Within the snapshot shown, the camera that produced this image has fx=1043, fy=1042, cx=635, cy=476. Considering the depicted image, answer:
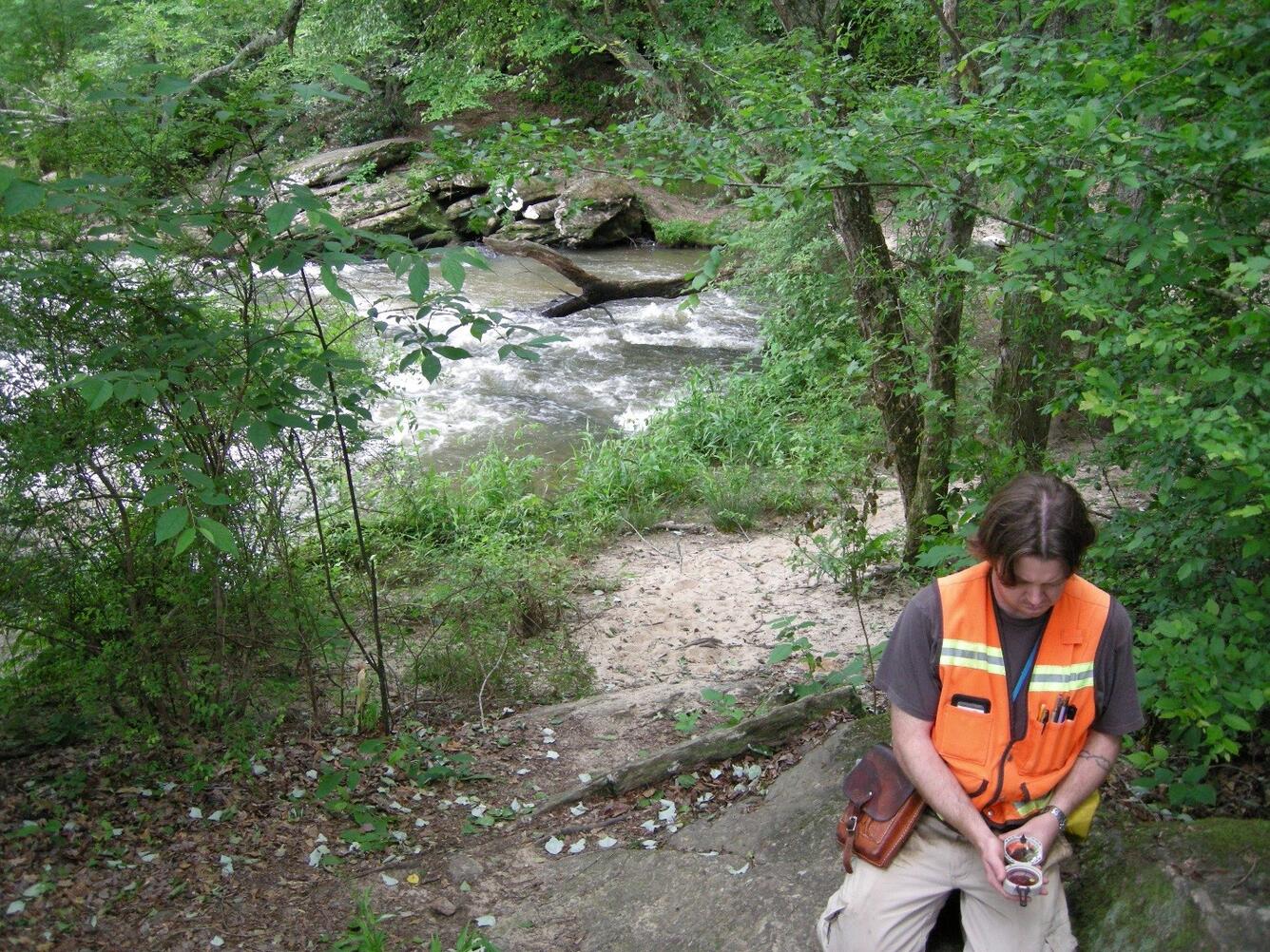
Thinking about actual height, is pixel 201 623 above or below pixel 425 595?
above

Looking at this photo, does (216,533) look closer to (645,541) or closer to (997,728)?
(997,728)

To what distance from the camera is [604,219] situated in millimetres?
19344

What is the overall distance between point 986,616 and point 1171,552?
1081 mm

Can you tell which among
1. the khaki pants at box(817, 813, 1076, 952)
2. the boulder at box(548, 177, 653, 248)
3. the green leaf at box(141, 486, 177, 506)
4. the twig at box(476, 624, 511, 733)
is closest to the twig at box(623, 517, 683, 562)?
the twig at box(476, 624, 511, 733)

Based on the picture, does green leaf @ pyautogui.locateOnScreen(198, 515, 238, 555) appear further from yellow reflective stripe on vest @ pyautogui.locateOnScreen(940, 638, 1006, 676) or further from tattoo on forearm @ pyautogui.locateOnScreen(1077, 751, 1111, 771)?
tattoo on forearm @ pyautogui.locateOnScreen(1077, 751, 1111, 771)

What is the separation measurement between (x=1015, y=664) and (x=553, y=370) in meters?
11.1

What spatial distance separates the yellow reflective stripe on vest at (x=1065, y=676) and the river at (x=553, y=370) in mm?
7256

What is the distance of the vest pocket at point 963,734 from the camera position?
96.5 inches

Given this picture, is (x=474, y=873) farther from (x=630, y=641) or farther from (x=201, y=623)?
(x=630, y=641)

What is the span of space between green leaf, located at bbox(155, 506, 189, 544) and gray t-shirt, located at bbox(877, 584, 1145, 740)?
187 centimetres

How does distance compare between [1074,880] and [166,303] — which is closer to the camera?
[1074,880]

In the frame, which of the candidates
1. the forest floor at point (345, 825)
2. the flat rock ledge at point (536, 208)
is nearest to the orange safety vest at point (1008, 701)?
the forest floor at point (345, 825)

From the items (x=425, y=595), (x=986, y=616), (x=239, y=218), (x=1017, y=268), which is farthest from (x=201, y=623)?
(x=1017, y=268)

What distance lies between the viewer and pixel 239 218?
3510 mm
